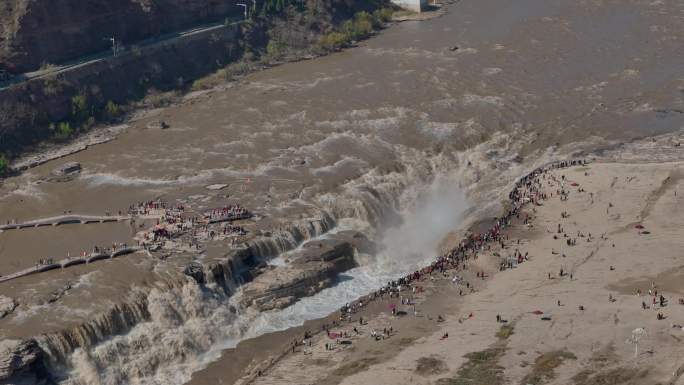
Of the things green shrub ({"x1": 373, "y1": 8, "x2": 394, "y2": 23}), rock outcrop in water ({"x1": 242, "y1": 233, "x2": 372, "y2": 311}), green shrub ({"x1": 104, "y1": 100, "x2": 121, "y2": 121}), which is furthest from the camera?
green shrub ({"x1": 373, "y1": 8, "x2": 394, "y2": 23})

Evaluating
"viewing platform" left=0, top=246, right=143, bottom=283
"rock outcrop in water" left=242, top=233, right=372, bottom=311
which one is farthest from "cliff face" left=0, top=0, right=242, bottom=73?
"rock outcrop in water" left=242, top=233, right=372, bottom=311

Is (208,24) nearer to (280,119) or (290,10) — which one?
(290,10)

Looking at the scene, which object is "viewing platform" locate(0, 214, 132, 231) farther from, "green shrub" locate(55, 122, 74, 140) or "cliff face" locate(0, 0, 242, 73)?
"cliff face" locate(0, 0, 242, 73)

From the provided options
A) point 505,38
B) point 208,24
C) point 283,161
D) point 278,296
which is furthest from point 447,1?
point 278,296

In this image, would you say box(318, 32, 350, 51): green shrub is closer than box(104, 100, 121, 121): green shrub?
No

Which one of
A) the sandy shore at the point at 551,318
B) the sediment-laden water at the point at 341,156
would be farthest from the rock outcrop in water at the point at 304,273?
the sandy shore at the point at 551,318
